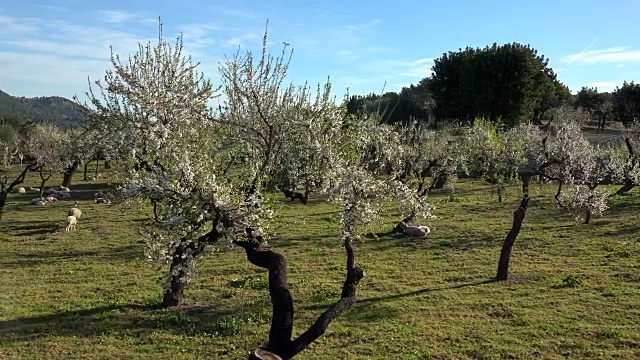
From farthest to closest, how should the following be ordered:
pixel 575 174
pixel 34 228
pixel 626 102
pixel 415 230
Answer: pixel 626 102 < pixel 34 228 < pixel 575 174 < pixel 415 230

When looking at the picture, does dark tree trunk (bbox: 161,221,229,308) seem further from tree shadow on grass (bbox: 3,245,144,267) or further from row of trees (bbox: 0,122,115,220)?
tree shadow on grass (bbox: 3,245,144,267)

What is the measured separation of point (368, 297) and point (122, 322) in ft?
26.3

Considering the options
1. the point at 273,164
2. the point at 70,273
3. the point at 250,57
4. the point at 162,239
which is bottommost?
the point at 70,273

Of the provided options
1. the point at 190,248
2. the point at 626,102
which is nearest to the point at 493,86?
the point at 626,102

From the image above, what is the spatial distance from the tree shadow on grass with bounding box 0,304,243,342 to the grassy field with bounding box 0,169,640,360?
6 centimetres

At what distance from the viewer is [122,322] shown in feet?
52.4

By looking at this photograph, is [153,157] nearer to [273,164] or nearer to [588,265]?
[273,164]

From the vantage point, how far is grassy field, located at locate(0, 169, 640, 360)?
1389 cm

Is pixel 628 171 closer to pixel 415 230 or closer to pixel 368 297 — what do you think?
pixel 415 230

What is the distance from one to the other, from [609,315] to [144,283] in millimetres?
16262

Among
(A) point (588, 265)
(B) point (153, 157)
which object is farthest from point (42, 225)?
(A) point (588, 265)

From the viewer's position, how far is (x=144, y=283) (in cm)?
2039

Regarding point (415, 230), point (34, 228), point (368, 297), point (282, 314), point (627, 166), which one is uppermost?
point (627, 166)

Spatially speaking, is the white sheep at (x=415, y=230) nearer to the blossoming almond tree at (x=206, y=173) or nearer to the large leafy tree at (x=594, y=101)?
the blossoming almond tree at (x=206, y=173)
